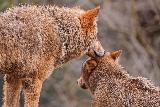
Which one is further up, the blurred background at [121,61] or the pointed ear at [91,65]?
Result: the blurred background at [121,61]

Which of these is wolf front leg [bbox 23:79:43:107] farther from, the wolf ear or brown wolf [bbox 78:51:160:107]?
brown wolf [bbox 78:51:160:107]

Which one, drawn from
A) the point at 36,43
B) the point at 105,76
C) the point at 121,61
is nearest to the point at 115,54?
the point at 105,76

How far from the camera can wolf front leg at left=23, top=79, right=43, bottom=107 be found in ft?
39.2

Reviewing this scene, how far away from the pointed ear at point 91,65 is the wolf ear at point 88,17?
1122 millimetres

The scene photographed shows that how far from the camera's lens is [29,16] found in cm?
1196

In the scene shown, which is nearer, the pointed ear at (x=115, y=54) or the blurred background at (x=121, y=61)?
the pointed ear at (x=115, y=54)

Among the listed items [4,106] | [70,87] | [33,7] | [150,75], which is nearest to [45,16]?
[33,7]

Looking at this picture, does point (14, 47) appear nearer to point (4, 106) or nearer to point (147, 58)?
point (4, 106)

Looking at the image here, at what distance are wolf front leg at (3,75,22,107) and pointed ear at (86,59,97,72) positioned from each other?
150cm

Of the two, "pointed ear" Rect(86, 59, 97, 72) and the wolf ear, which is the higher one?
the wolf ear

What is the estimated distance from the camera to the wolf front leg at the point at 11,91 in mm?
12430

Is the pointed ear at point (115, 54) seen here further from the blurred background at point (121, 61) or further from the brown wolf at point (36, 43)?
the blurred background at point (121, 61)

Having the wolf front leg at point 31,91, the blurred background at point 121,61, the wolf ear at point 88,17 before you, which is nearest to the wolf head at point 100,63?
the wolf ear at point 88,17

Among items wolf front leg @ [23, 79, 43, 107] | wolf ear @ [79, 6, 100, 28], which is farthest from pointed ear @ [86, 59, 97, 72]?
wolf front leg @ [23, 79, 43, 107]
